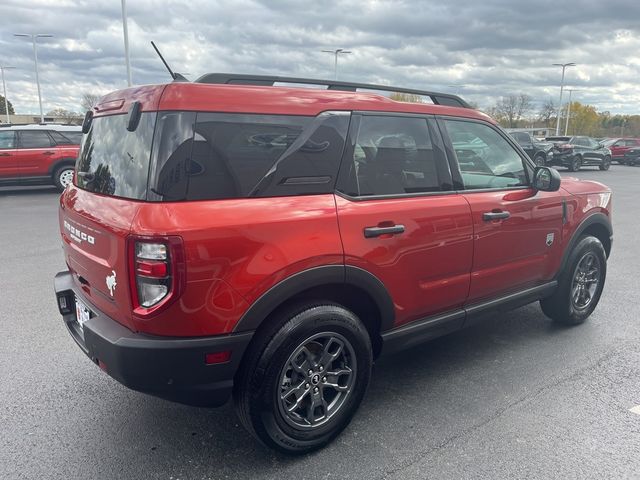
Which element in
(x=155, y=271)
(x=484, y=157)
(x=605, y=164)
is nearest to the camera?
(x=155, y=271)

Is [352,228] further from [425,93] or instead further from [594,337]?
[594,337]

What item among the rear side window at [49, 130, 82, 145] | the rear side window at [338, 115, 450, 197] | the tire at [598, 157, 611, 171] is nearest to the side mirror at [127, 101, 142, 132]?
the rear side window at [338, 115, 450, 197]

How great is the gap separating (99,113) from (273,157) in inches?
45.3

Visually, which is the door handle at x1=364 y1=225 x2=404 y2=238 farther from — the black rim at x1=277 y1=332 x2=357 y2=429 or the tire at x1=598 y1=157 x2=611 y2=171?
the tire at x1=598 y1=157 x2=611 y2=171

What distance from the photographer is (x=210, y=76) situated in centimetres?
263

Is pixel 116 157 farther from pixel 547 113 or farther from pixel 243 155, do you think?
pixel 547 113

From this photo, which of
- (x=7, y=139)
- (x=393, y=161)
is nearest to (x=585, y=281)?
(x=393, y=161)

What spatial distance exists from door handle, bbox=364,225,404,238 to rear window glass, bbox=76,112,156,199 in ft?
3.79

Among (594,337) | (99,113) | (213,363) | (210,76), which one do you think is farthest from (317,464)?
(594,337)

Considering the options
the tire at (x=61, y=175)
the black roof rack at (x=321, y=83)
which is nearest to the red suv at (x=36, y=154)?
the tire at (x=61, y=175)

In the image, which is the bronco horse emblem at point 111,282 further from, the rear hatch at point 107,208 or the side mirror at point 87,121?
the side mirror at point 87,121

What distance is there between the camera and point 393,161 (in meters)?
3.07

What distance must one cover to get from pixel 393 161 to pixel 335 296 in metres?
0.89

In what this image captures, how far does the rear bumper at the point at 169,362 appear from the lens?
7.53ft
